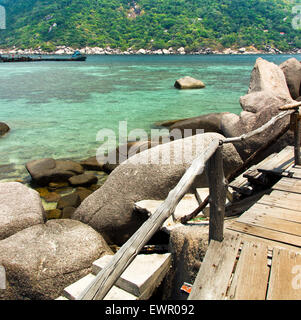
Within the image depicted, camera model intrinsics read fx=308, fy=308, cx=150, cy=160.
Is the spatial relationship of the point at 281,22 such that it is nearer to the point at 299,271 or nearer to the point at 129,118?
the point at 129,118

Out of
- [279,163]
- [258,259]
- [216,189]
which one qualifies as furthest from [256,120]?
[258,259]

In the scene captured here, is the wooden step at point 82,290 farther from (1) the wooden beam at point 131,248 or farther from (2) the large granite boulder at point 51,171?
(2) the large granite boulder at point 51,171

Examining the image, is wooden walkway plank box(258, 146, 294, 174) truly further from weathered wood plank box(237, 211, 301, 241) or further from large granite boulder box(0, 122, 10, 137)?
large granite boulder box(0, 122, 10, 137)

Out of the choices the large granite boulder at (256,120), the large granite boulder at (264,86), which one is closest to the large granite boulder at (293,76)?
the large granite boulder at (264,86)

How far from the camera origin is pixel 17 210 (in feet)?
18.0

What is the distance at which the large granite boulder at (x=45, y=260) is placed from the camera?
4250 millimetres

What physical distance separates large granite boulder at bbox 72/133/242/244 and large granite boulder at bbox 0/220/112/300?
49.9 inches

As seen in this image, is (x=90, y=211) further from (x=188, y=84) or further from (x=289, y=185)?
(x=188, y=84)

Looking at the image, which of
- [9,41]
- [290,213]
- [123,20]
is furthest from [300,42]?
[290,213]

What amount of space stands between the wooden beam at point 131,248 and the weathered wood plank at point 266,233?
4.01 feet

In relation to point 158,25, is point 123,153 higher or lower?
lower

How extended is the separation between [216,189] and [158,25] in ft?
510

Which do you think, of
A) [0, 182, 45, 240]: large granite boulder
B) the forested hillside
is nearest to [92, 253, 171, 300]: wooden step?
[0, 182, 45, 240]: large granite boulder
